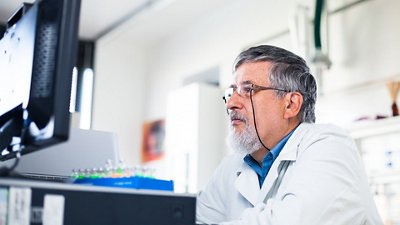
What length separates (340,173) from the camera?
119 centimetres

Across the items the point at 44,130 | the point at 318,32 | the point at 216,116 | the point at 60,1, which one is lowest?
the point at 44,130

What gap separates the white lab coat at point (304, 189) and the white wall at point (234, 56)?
1.91 meters

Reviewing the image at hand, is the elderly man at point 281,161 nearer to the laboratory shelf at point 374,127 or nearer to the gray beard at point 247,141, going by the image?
the gray beard at point 247,141

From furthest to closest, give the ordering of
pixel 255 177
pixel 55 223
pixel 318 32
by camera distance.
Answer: pixel 318 32 → pixel 255 177 → pixel 55 223

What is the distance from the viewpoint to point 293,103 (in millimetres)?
1631

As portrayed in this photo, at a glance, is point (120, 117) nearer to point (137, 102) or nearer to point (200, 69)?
point (137, 102)

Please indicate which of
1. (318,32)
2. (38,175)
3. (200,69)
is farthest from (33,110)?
(200,69)

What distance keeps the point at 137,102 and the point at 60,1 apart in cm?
465

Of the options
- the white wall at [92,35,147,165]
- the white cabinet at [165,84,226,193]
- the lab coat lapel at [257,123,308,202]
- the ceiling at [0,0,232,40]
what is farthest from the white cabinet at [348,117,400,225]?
the white wall at [92,35,147,165]

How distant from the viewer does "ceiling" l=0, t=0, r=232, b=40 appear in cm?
469

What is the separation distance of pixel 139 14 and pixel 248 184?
12.0 ft

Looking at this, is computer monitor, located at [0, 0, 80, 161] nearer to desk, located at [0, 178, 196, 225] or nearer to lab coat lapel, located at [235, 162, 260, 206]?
desk, located at [0, 178, 196, 225]

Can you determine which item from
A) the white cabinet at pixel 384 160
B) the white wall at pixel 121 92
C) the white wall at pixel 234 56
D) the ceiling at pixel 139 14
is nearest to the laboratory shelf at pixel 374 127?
the white cabinet at pixel 384 160

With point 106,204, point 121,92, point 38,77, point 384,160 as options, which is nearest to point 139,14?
point 121,92
